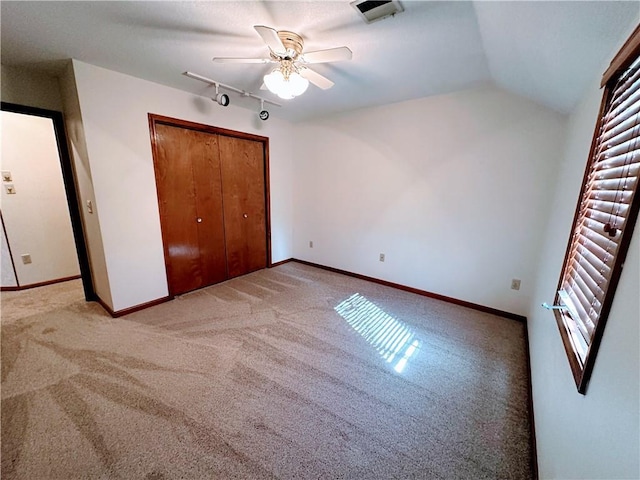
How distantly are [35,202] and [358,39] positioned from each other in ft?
13.4

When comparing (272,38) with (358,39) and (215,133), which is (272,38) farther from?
(215,133)

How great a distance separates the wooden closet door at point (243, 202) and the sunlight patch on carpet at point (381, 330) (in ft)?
5.36

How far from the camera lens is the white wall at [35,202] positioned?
2918 millimetres

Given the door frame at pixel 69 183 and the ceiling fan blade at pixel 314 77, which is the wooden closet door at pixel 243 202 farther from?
the ceiling fan blade at pixel 314 77

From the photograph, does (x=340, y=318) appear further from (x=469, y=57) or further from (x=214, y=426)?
(x=469, y=57)

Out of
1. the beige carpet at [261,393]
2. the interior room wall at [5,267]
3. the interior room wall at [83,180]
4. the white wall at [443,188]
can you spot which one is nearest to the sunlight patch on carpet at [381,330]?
the beige carpet at [261,393]

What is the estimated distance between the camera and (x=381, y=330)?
241cm

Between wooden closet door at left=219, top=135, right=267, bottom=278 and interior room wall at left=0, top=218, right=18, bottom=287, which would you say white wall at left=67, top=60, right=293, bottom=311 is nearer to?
wooden closet door at left=219, top=135, right=267, bottom=278

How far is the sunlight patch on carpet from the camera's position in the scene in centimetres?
208

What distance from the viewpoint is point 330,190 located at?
3748 millimetres

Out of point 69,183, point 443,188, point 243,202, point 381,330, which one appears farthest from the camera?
point 243,202

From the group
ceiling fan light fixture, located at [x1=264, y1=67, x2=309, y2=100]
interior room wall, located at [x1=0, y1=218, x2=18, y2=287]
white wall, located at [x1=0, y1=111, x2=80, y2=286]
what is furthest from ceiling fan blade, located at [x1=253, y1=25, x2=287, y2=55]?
interior room wall, located at [x1=0, y1=218, x2=18, y2=287]

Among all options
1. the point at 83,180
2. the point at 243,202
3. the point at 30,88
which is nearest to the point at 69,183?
the point at 83,180

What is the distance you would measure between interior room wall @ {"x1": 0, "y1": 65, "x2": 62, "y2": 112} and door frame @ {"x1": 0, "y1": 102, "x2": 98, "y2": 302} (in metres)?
0.05
